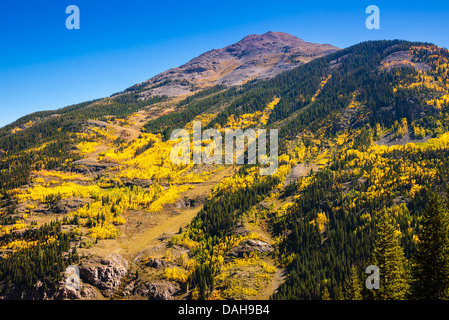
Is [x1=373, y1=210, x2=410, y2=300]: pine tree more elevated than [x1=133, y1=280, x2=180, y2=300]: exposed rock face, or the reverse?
[x1=373, y1=210, x2=410, y2=300]: pine tree

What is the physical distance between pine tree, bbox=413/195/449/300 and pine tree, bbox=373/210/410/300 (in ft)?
8.05

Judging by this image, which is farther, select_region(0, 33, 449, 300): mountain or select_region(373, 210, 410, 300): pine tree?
select_region(0, 33, 449, 300): mountain

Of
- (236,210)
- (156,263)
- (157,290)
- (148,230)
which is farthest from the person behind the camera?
(236,210)

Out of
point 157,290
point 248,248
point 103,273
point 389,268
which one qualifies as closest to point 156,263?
point 157,290

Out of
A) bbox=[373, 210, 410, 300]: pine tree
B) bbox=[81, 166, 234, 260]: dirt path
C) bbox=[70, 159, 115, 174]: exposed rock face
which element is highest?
bbox=[70, 159, 115, 174]: exposed rock face

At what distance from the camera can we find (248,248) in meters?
88.2

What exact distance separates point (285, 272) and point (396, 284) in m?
49.8

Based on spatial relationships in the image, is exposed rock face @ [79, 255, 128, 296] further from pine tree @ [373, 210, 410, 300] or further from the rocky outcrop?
the rocky outcrop

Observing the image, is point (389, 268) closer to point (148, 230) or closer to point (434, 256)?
point (434, 256)

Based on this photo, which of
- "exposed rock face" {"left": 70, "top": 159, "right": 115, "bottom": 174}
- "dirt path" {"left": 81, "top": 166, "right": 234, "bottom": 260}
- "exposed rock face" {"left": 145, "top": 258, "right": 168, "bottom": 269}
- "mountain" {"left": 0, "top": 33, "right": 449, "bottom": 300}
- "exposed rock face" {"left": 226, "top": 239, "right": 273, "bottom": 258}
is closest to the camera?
"mountain" {"left": 0, "top": 33, "right": 449, "bottom": 300}

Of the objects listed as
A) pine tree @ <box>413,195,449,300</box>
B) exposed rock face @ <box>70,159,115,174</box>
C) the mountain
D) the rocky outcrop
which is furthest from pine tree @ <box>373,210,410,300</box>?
exposed rock face @ <box>70,159,115,174</box>

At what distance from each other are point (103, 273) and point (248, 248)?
1708 inches

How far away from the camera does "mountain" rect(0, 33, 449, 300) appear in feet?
242
